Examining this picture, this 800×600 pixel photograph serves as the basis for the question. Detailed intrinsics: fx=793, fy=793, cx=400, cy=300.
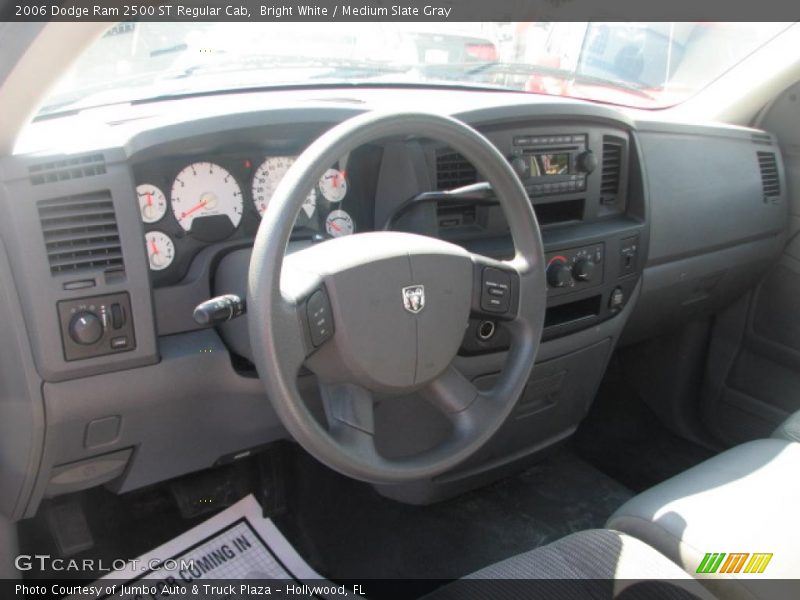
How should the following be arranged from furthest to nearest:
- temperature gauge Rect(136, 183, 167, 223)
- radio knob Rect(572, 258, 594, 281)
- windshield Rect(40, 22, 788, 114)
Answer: radio knob Rect(572, 258, 594, 281) < windshield Rect(40, 22, 788, 114) < temperature gauge Rect(136, 183, 167, 223)

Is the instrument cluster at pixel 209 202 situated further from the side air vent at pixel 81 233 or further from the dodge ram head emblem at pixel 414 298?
the dodge ram head emblem at pixel 414 298

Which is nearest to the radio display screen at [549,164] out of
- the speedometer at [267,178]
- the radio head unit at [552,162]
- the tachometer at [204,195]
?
the radio head unit at [552,162]

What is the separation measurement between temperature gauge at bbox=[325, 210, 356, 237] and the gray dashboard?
3cm

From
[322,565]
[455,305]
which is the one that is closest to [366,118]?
[455,305]

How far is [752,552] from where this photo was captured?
1311 mm

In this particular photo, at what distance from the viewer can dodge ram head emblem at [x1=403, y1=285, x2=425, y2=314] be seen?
4.36 feet

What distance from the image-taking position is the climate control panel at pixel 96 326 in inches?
55.1

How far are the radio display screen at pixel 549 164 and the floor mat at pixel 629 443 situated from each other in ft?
3.52

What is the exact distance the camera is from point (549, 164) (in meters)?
2.03

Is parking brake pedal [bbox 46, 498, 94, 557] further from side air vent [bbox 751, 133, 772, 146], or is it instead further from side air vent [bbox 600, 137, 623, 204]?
side air vent [bbox 751, 133, 772, 146]

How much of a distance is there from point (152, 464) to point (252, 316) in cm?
64

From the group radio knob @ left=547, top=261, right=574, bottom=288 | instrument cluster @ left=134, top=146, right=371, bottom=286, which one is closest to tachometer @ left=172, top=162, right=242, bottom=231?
instrument cluster @ left=134, top=146, right=371, bottom=286

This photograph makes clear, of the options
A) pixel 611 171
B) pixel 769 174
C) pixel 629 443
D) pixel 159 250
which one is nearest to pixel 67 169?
pixel 159 250

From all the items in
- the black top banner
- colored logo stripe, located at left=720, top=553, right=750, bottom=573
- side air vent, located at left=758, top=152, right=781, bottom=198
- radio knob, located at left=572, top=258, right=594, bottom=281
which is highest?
the black top banner
